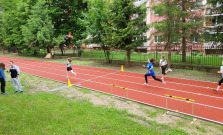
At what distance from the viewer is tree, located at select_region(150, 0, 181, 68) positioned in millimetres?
14133

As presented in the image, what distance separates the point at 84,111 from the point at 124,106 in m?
1.90

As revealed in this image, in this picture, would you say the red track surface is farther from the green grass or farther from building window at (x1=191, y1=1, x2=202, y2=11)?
building window at (x1=191, y1=1, x2=202, y2=11)

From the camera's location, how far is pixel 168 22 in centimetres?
1454

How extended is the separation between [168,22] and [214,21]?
3682 millimetres

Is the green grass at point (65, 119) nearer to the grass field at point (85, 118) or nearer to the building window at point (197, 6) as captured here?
the grass field at point (85, 118)

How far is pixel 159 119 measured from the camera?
20.5 feet

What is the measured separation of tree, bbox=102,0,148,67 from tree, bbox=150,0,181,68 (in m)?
1.90

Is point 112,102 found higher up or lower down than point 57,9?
lower down

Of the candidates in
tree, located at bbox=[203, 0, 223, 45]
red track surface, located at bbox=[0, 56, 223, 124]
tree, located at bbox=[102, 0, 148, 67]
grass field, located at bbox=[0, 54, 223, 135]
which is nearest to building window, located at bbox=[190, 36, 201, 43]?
tree, located at bbox=[203, 0, 223, 45]

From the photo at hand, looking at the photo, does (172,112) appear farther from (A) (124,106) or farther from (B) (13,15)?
(B) (13,15)

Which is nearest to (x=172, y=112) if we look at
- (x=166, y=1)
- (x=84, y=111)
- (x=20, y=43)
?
(x=84, y=111)

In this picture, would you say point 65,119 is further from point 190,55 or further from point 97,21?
point 97,21

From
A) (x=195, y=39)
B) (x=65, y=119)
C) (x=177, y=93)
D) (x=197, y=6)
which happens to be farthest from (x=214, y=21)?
(x=65, y=119)

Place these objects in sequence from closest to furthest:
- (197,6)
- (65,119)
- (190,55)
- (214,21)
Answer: (65,119) → (214,21) → (197,6) → (190,55)
